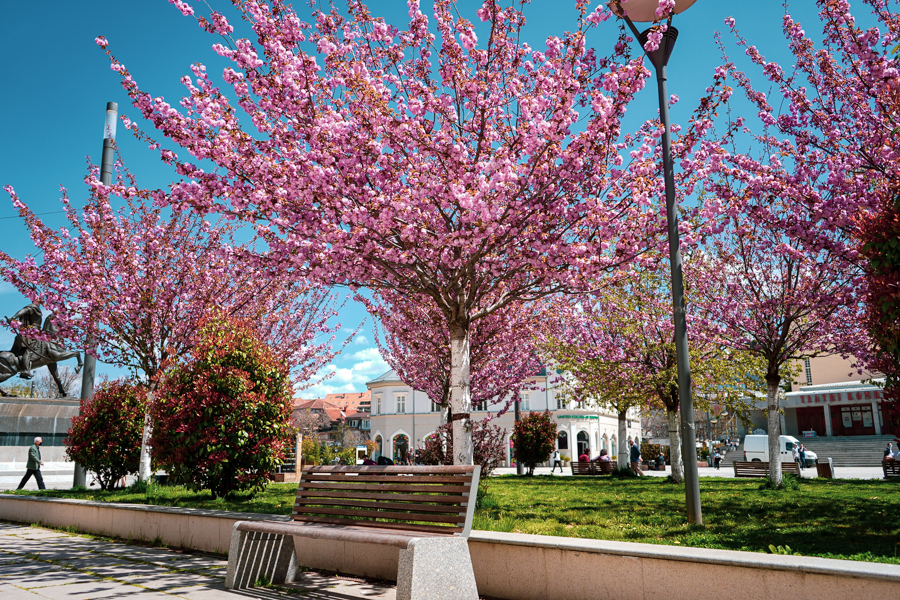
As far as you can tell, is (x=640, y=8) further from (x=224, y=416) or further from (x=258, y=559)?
(x=224, y=416)

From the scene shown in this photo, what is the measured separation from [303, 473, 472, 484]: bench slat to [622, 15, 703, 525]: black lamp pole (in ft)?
8.18

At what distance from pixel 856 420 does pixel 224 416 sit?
5519 cm

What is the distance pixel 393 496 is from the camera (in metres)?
5.11

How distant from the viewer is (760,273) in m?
12.7

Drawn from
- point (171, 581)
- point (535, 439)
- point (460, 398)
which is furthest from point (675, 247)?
point (535, 439)

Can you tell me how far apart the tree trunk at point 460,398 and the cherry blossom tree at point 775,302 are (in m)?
6.53

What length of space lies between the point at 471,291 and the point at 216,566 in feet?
13.4

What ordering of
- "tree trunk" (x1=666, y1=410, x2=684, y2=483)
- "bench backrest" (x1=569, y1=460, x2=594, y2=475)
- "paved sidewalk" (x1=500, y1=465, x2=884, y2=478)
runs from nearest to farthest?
1. "tree trunk" (x1=666, y1=410, x2=684, y2=483)
2. "paved sidewalk" (x1=500, y1=465, x2=884, y2=478)
3. "bench backrest" (x1=569, y1=460, x2=594, y2=475)

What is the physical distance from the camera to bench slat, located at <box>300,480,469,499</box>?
15.6ft

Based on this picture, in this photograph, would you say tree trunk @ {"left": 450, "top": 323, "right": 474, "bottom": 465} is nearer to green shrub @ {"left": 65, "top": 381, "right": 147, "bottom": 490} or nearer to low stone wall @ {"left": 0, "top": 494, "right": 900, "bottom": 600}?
low stone wall @ {"left": 0, "top": 494, "right": 900, "bottom": 600}

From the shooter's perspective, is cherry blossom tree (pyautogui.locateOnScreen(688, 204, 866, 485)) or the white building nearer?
cherry blossom tree (pyautogui.locateOnScreen(688, 204, 866, 485))

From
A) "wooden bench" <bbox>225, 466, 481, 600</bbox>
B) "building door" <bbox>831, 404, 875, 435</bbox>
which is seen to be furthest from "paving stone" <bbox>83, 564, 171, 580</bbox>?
"building door" <bbox>831, 404, 875, 435</bbox>

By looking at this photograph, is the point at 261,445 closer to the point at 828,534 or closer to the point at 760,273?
the point at 828,534

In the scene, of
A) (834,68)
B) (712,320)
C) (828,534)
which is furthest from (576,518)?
(712,320)
